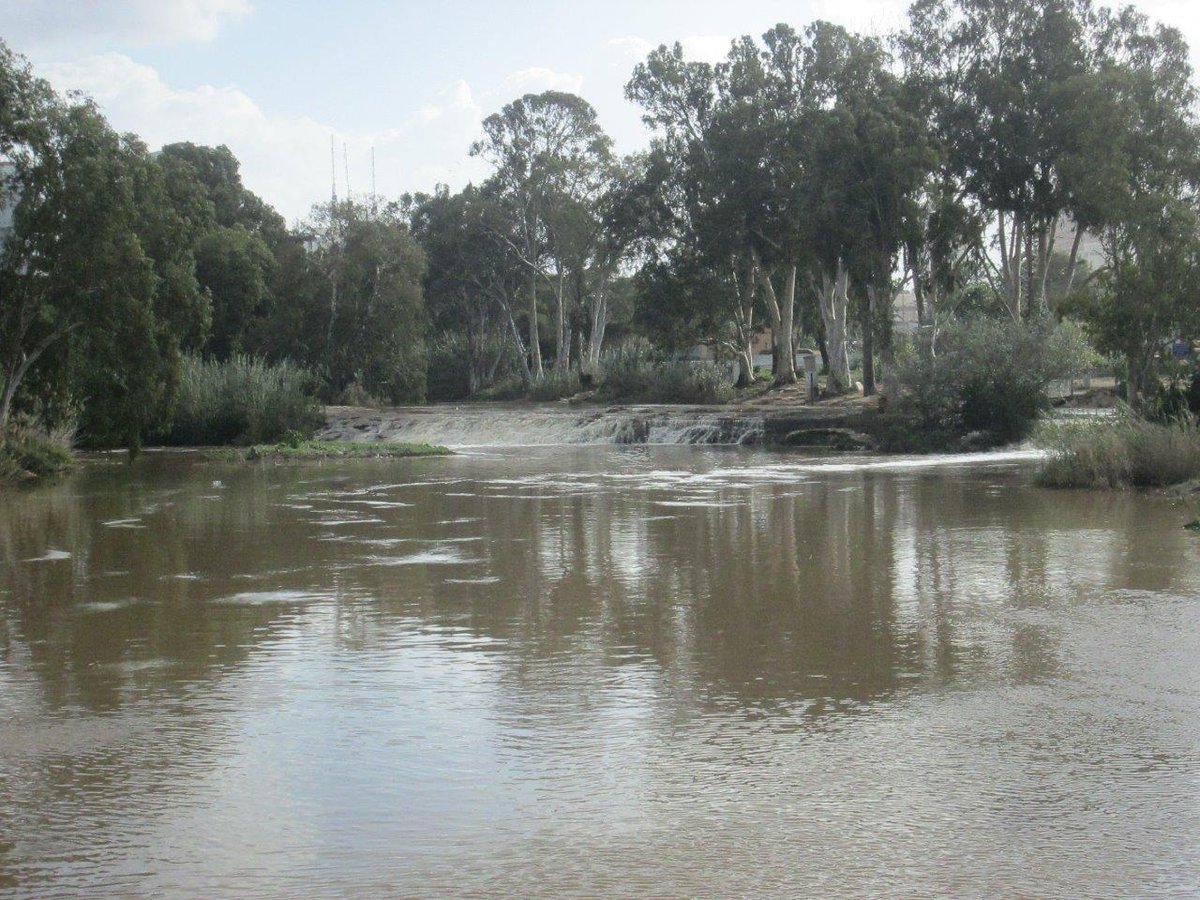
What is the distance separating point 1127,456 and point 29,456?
1967 centimetres

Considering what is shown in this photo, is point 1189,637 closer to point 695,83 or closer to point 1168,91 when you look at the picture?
point 1168,91

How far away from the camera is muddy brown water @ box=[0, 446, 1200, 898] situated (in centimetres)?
519

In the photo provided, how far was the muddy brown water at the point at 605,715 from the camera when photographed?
17.0 ft

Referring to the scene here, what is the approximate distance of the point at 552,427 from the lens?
4162 cm

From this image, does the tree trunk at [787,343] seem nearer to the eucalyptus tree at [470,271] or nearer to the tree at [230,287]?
the eucalyptus tree at [470,271]

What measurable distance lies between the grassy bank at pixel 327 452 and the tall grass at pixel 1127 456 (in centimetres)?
1619

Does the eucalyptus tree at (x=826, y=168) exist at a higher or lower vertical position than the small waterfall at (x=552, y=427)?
higher

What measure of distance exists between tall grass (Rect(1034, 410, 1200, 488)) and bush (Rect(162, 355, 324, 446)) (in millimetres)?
23672

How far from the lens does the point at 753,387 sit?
176ft

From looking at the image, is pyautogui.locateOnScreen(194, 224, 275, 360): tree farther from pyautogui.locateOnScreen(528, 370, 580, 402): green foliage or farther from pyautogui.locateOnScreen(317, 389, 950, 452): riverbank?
pyautogui.locateOnScreen(528, 370, 580, 402): green foliage

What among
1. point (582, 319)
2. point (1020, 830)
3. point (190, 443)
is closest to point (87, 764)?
point (1020, 830)

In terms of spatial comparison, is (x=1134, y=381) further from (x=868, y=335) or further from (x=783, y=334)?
(x=783, y=334)

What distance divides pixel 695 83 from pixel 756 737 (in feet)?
157

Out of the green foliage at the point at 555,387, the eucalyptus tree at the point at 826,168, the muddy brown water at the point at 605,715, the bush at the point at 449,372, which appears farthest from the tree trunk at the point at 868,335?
the bush at the point at 449,372
